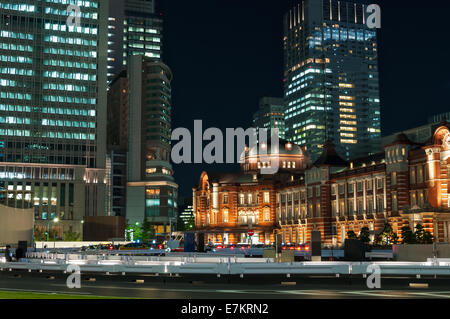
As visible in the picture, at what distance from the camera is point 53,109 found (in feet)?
586

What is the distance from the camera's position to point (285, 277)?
3741 cm

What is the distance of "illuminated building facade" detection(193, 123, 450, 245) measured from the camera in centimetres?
9500

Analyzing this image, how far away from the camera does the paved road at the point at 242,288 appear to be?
27675mm

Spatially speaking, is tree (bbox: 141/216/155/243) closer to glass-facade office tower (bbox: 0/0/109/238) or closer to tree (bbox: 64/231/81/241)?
glass-facade office tower (bbox: 0/0/109/238)

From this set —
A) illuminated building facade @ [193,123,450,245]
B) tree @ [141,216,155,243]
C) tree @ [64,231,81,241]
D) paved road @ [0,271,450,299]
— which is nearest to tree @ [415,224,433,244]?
illuminated building facade @ [193,123,450,245]

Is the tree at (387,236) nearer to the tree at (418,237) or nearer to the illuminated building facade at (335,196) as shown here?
the illuminated building facade at (335,196)

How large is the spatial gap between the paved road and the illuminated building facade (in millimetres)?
61699

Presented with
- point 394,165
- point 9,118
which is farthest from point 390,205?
point 9,118

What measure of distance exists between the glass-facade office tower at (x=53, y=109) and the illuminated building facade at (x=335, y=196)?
3571cm

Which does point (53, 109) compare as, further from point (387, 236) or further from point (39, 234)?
point (387, 236)

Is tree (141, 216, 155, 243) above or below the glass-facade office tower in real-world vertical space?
below

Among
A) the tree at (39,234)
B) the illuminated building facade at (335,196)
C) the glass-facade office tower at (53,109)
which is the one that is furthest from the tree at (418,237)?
the glass-facade office tower at (53,109)

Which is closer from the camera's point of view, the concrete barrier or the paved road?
the paved road

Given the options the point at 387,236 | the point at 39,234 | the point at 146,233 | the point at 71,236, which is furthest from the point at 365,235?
the point at 146,233
